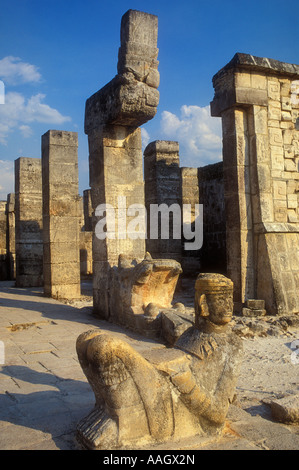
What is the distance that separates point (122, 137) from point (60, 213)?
3913 mm

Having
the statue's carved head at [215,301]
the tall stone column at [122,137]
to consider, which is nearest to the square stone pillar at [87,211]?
the tall stone column at [122,137]

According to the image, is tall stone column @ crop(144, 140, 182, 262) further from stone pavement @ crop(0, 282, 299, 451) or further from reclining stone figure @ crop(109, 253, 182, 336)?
stone pavement @ crop(0, 282, 299, 451)

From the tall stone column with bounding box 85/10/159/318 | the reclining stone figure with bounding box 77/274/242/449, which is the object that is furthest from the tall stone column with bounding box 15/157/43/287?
the reclining stone figure with bounding box 77/274/242/449

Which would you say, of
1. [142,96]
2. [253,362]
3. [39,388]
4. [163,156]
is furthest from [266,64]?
[39,388]

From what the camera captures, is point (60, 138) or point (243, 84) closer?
point (243, 84)

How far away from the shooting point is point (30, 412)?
3.07m

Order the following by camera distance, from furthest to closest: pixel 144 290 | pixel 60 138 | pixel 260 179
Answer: pixel 60 138 → pixel 260 179 → pixel 144 290

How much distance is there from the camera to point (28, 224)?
41.8 ft

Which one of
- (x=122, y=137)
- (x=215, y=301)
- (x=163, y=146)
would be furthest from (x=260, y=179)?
(x=215, y=301)

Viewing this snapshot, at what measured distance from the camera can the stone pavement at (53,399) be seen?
261cm

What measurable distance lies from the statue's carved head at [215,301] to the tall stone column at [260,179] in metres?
5.04

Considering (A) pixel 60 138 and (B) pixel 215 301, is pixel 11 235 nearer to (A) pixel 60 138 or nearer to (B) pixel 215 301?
(A) pixel 60 138

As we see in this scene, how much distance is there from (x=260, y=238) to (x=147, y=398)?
576 cm

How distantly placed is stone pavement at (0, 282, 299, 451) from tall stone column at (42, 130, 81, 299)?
3914 mm
